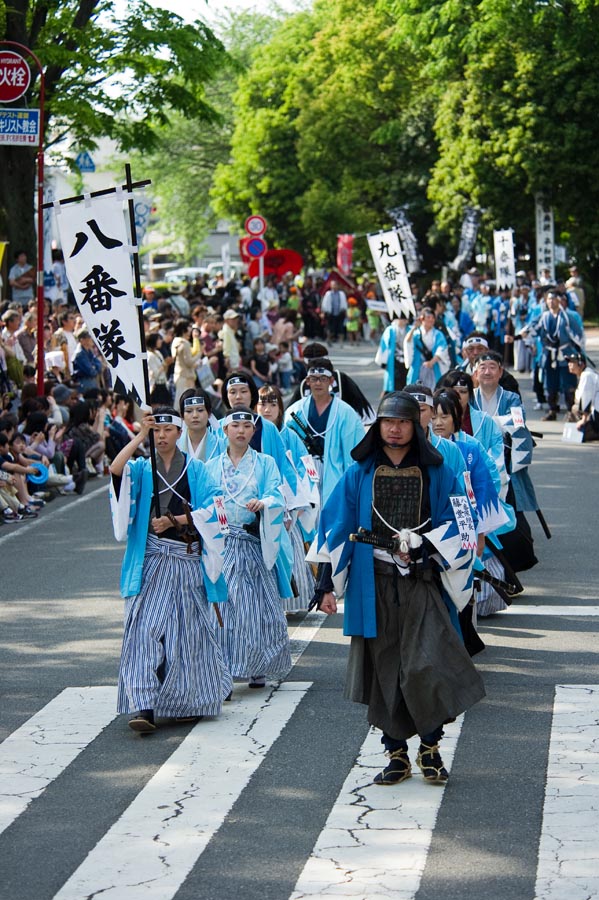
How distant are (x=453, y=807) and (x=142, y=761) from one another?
1641 mm

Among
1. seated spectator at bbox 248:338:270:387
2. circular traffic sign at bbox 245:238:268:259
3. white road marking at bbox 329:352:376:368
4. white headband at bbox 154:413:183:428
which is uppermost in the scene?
circular traffic sign at bbox 245:238:268:259

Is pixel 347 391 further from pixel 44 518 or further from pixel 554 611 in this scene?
pixel 44 518

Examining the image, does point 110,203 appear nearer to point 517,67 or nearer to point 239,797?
point 239,797

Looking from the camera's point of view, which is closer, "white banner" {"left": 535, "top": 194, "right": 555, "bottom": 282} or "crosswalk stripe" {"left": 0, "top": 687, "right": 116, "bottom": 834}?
"crosswalk stripe" {"left": 0, "top": 687, "right": 116, "bottom": 834}

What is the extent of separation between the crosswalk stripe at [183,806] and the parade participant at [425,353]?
11240mm

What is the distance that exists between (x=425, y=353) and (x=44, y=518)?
6248mm

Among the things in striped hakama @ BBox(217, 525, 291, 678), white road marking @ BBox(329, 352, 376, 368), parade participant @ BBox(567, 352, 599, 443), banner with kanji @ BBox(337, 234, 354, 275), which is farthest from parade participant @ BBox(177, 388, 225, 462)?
banner with kanji @ BBox(337, 234, 354, 275)

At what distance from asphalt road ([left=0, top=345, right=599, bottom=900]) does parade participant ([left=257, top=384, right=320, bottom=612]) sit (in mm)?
177

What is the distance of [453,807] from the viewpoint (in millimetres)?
6480

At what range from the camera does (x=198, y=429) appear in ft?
30.7

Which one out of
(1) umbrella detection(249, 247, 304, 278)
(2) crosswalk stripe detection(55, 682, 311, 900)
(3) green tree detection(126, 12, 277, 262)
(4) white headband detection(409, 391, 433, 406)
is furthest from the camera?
(3) green tree detection(126, 12, 277, 262)

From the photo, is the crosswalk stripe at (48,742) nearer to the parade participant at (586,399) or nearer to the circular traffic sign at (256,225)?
the parade participant at (586,399)

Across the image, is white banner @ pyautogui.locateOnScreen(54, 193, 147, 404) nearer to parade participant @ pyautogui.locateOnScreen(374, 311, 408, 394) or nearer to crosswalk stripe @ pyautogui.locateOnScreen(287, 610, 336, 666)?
crosswalk stripe @ pyautogui.locateOnScreen(287, 610, 336, 666)

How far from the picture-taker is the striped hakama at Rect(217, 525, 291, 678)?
8.60 metres
